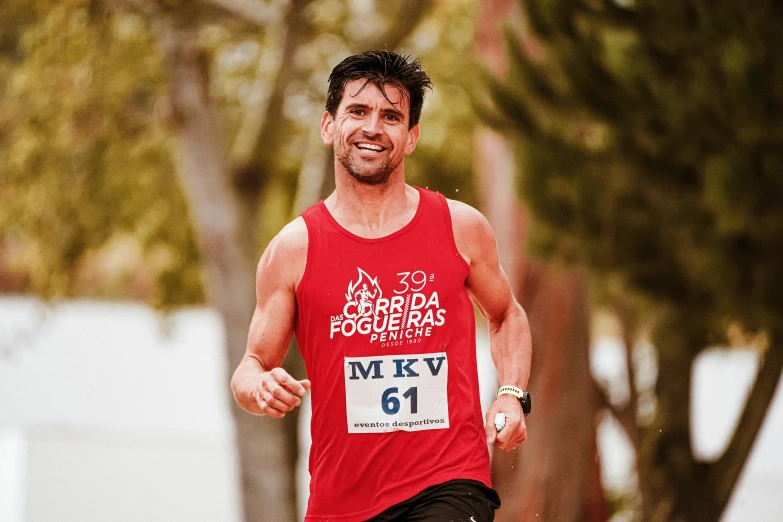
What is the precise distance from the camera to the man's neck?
3148mm

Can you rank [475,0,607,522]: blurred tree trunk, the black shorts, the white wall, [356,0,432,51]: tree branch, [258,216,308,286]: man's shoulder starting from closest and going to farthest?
the black shorts, [258,216,308,286]: man's shoulder, [475,0,607,522]: blurred tree trunk, [356,0,432,51]: tree branch, the white wall

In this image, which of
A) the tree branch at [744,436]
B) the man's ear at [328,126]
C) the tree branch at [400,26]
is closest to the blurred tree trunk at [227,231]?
the tree branch at [400,26]

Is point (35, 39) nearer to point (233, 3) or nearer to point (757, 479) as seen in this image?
point (233, 3)

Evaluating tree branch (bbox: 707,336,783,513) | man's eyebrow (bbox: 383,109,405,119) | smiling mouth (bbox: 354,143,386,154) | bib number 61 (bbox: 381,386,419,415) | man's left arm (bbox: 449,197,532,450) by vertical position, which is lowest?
tree branch (bbox: 707,336,783,513)

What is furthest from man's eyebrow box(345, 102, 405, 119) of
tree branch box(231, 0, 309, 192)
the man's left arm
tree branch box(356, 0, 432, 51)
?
tree branch box(231, 0, 309, 192)

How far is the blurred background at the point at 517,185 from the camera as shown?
831 cm

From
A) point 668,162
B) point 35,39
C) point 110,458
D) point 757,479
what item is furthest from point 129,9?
point 757,479

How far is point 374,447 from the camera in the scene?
10.0 ft

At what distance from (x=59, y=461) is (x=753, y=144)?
11.8m

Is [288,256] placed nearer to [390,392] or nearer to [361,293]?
[361,293]

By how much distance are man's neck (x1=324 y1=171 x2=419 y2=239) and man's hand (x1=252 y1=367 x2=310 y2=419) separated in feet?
1.75

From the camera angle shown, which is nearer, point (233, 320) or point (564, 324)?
point (564, 324)

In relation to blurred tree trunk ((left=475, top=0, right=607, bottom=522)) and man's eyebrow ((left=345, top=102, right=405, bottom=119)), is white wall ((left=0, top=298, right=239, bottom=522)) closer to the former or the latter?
blurred tree trunk ((left=475, top=0, right=607, bottom=522))

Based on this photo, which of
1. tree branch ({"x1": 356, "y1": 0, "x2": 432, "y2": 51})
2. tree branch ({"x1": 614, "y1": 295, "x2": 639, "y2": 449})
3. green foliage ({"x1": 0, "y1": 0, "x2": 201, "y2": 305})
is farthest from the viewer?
tree branch ({"x1": 614, "y1": 295, "x2": 639, "y2": 449})
